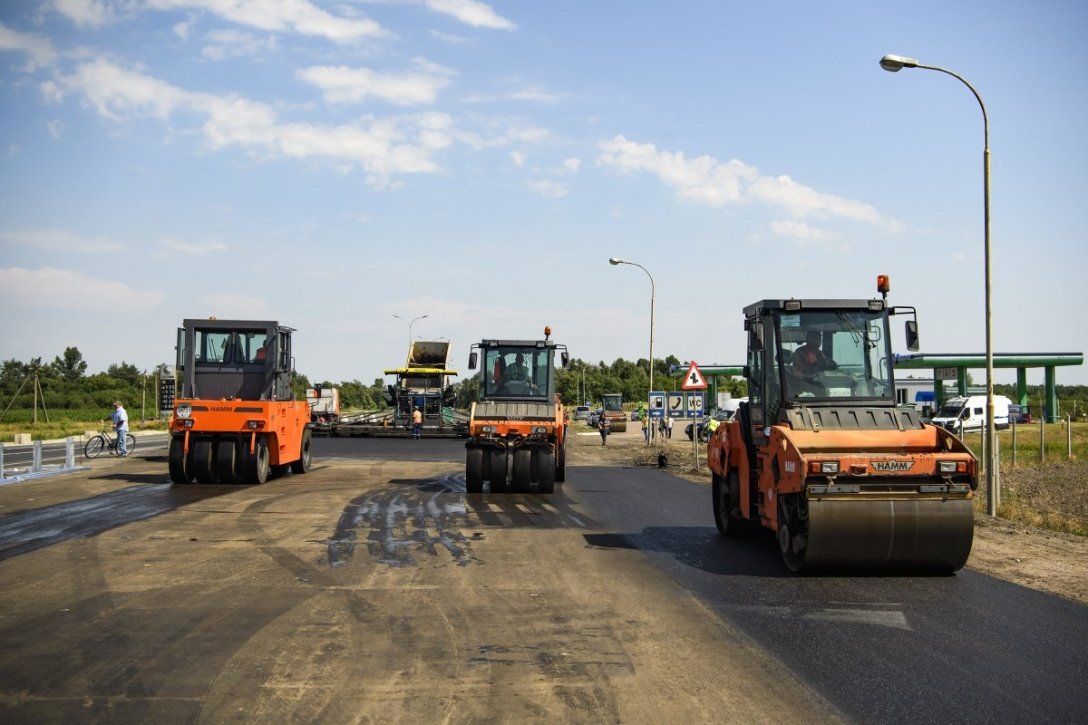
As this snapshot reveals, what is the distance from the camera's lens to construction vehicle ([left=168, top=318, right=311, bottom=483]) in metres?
20.4

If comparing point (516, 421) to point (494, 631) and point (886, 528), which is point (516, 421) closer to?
point (886, 528)

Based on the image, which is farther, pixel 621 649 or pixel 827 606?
pixel 827 606

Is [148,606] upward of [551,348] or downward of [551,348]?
downward

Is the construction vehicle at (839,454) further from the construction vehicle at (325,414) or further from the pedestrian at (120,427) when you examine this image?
the construction vehicle at (325,414)

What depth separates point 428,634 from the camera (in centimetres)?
757

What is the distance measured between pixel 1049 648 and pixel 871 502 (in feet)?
8.40

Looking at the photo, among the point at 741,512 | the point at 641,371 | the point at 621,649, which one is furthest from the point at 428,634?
Answer: the point at 641,371

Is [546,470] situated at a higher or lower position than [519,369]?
lower

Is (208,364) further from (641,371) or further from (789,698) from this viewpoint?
(641,371)

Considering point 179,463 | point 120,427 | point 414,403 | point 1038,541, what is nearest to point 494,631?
point 1038,541

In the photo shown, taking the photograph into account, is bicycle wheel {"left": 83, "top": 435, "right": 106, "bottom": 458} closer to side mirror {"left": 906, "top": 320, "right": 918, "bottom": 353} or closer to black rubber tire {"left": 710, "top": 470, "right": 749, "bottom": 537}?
black rubber tire {"left": 710, "top": 470, "right": 749, "bottom": 537}

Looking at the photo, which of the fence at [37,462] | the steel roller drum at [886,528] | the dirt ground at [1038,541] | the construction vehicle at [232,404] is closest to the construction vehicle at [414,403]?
the fence at [37,462]

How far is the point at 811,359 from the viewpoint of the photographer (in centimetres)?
1142

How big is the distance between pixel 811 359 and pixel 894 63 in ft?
22.1
